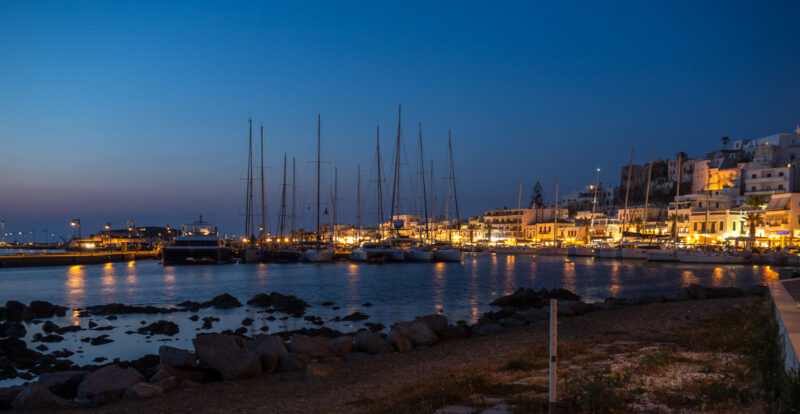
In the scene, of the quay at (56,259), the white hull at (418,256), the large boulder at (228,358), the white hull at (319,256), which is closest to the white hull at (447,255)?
the white hull at (418,256)

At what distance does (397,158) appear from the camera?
69.6 metres

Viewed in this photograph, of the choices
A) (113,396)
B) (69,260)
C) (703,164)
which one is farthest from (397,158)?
(703,164)

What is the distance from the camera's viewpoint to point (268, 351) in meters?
14.0

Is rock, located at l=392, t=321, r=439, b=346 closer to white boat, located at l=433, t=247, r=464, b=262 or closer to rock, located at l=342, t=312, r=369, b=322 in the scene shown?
rock, located at l=342, t=312, r=369, b=322

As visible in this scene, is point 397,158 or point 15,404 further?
point 397,158

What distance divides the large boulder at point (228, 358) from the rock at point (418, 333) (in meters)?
5.02

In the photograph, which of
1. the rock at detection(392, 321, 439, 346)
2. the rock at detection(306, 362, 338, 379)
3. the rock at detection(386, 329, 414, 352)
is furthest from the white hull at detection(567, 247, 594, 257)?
the rock at detection(306, 362, 338, 379)

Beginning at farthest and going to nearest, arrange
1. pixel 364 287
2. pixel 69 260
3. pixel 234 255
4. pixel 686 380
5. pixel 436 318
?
pixel 234 255 < pixel 69 260 < pixel 364 287 < pixel 436 318 < pixel 686 380

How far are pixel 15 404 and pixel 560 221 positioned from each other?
434ft

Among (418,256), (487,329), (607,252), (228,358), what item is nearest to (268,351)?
(228,358)

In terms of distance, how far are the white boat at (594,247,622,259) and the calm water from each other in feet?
65.1

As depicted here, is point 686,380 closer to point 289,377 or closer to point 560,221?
point 289,377

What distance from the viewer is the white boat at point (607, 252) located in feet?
277

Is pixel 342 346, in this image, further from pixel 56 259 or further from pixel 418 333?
pixel 56 259
